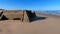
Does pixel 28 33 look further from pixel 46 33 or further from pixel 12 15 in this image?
pixel 12 15

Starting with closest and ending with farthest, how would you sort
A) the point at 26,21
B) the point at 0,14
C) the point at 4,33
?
the point at 4,33 → the point at 26,21 → the point at 0,14

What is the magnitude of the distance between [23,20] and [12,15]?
4.29 ft

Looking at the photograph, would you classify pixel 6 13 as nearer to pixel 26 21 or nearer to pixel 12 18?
pixel 12 18

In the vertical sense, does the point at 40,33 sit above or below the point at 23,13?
below

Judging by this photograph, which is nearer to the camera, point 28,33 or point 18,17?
point 28,33

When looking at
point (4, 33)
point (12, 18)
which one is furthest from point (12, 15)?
point (4, 33)

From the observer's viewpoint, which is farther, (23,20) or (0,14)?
(0,14)

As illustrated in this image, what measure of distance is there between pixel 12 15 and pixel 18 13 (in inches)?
21.3

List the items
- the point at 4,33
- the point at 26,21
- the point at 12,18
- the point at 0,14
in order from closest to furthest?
1. the point at 4,33
2. the point at 26,21
3. the point at 12,18
4. the point at 0,14

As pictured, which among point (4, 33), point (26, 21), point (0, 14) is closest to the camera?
point (4, 33)

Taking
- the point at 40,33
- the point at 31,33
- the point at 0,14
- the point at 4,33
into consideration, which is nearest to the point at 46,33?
the point at 40,33

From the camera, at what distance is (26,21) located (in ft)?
31.1

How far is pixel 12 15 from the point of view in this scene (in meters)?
10.5

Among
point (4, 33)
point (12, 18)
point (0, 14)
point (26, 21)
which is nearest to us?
point (4, 33)
